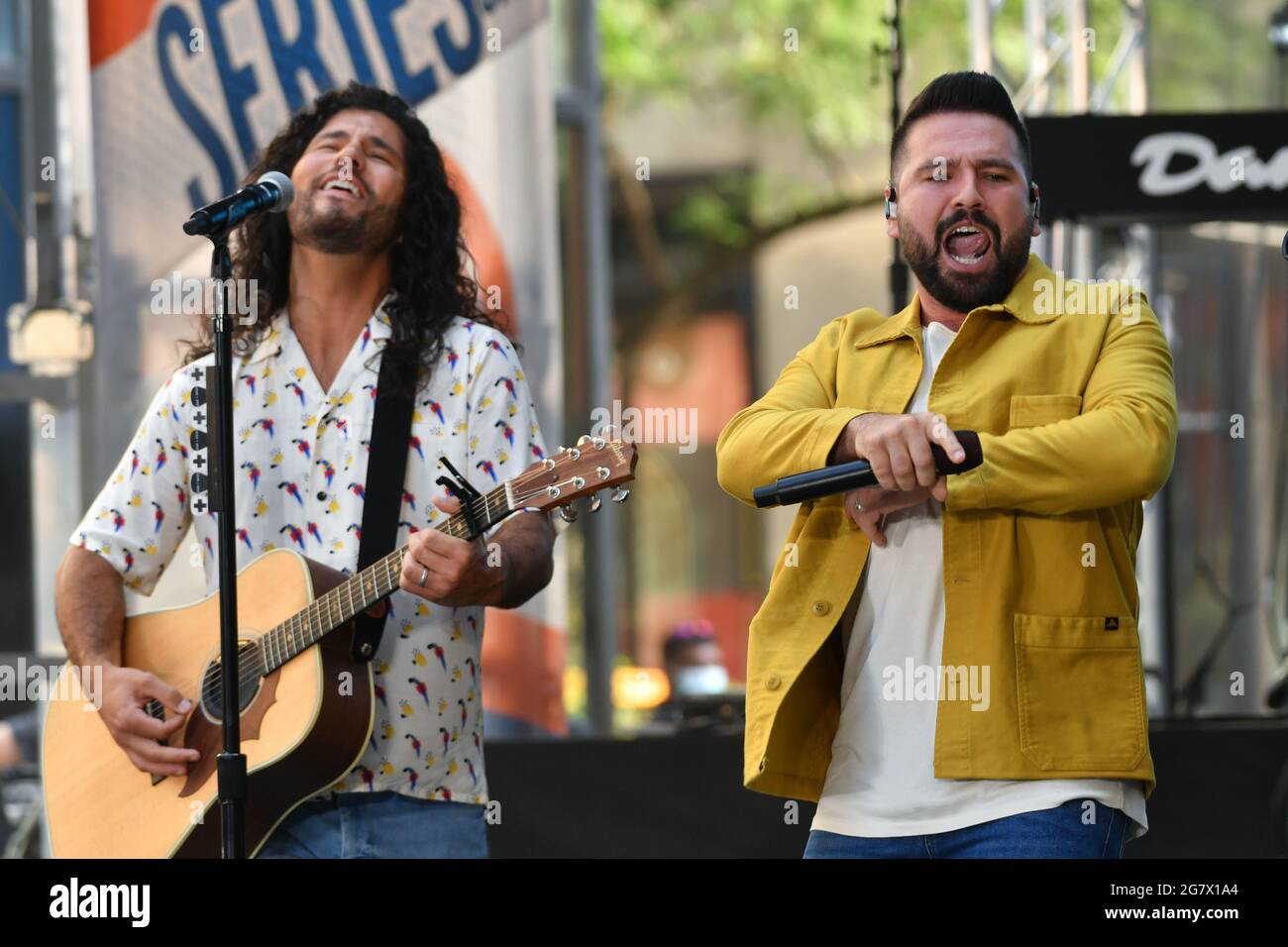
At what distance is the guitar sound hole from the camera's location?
335cm

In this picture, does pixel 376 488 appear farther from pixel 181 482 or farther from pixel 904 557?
pixel 904 557

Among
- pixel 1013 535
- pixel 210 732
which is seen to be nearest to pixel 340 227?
pixel 210 732

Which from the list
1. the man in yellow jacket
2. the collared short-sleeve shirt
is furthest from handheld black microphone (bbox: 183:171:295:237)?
the man in yellow jacket

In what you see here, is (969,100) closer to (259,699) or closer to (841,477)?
(841,477)

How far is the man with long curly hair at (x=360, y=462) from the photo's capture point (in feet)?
10.6

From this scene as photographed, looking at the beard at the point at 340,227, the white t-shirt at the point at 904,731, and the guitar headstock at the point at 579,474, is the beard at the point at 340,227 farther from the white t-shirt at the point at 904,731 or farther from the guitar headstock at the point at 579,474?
the white t-shirt at the point at 904,731


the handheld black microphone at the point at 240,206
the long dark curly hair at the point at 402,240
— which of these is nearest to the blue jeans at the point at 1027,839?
the long dark curly hair at the point at 402,240

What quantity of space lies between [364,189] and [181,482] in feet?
2.38

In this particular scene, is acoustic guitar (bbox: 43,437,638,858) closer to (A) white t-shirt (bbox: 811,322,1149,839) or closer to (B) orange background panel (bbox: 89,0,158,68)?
(A) white t-shirt (bbox: 811,322,1149,839)

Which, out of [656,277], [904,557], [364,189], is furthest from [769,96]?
[904,557]

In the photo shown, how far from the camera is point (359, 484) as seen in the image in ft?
11.0

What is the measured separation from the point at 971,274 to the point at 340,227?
4.55 feet

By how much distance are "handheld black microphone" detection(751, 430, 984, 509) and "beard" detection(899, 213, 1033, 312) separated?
339 millimetres

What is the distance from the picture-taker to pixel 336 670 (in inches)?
127
